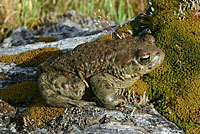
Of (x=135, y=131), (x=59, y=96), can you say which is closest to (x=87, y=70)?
(x=59, y=96)

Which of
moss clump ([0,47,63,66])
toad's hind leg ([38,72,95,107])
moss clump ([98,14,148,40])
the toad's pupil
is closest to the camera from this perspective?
the toad's pupil

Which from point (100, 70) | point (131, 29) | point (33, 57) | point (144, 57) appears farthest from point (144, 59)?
point (33, 57)

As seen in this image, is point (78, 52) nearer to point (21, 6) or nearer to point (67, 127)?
point (67, 127)

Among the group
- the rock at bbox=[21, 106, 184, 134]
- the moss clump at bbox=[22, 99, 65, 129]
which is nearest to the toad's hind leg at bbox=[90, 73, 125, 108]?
the rock at bbox=[21, 106, 184, 134]

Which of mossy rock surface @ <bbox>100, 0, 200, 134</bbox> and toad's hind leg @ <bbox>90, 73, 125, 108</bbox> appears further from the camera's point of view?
mossy rock surface @ <bbox>100, 0, 200, 134</bbox>

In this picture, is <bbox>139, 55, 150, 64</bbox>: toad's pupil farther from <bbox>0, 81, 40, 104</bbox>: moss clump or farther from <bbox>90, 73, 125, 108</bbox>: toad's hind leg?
<bbox>0, 81, 40, 104</bbox>: moss clump

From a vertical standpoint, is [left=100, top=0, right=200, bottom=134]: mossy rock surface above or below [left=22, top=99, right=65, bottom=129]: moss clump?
above
